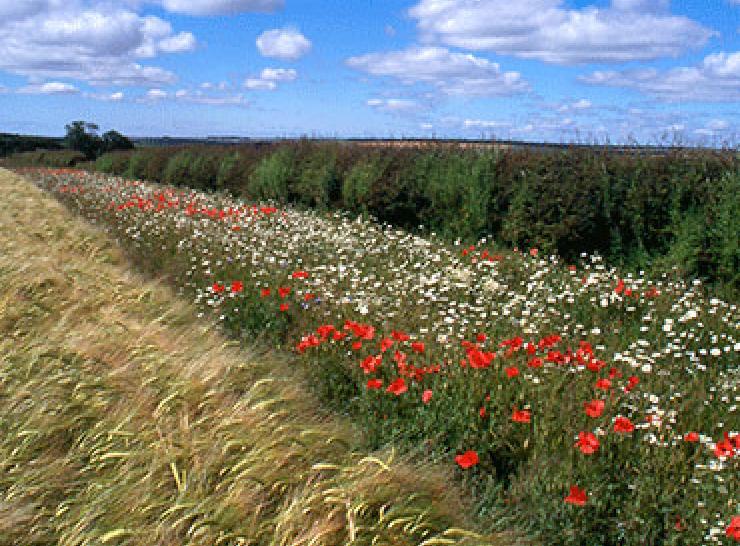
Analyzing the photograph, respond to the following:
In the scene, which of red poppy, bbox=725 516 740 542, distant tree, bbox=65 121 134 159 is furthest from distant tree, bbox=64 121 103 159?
red poppy, bbox=725 516 740 542

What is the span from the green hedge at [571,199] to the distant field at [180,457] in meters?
5.71

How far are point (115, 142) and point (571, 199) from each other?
34565 millimetres

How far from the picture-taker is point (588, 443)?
3588 mm

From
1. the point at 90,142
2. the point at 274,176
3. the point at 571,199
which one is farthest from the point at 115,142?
the point at 571,199

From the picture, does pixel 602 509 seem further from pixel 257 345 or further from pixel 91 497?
pixel 257 345

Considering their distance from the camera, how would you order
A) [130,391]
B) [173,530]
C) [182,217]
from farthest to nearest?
1. [182,217]
2. [130,391]
3. [173,530]

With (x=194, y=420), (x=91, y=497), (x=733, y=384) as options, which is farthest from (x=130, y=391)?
(x=733, y=384)

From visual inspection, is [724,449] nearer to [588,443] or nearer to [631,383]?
[588,443]

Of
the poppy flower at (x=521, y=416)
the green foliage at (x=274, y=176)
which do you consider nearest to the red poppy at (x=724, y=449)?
the poppy flower at (x=521, y=416)

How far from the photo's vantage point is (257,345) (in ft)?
19.1

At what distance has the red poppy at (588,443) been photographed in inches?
137

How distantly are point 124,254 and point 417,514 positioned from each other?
7.29 metres

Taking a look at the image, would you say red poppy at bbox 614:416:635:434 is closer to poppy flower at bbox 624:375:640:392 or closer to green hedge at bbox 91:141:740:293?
poppy flower at bbox 624:375:640:392

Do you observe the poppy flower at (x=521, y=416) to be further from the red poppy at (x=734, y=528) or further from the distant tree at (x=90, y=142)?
the distant tree at (x=90, y=142)
